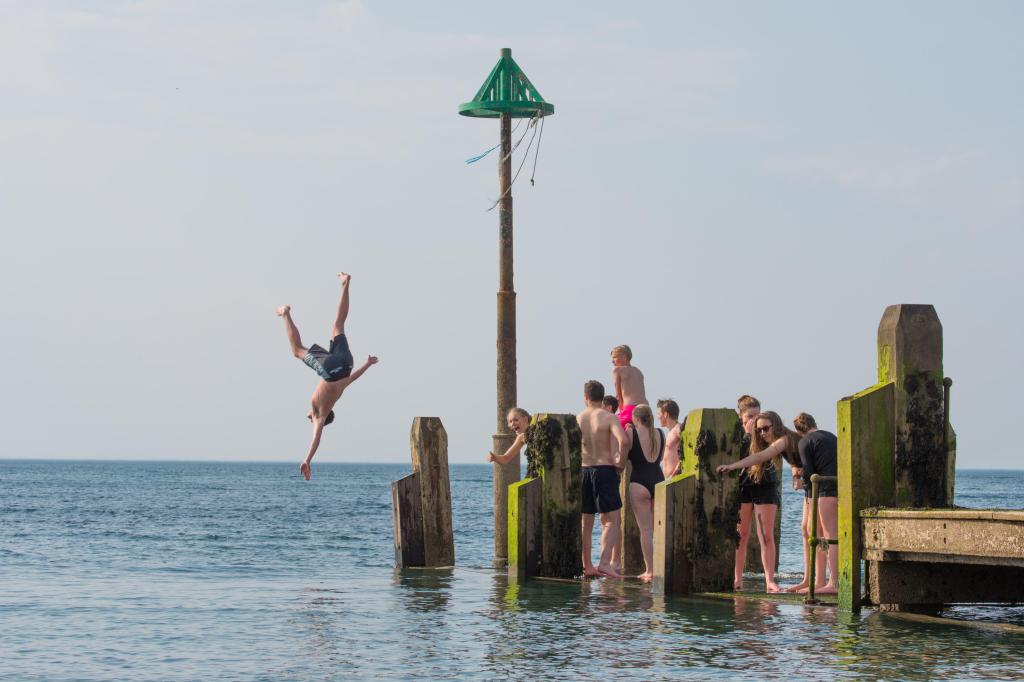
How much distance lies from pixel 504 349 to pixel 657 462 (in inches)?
118

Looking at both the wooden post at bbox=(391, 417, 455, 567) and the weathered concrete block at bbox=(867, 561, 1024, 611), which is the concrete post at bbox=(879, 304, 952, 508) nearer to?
Answer: the weathered concrete block at bbox=(867, 561, 1024, 611)

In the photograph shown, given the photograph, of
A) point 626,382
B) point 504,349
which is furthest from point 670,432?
point 504,349

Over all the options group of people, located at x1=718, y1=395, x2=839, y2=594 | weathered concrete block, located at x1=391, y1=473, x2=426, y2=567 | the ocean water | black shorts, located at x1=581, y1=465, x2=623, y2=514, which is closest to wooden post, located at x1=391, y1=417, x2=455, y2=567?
weathered concrete block, located at x1=391, y1=473, x2=426, y2=567

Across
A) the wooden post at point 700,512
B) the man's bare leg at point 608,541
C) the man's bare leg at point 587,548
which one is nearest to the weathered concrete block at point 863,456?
the wooden post at point 700,512

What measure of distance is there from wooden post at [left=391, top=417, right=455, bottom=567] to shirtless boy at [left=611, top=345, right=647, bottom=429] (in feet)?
8.97

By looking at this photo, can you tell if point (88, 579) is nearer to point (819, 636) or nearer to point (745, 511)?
point (745, 511)

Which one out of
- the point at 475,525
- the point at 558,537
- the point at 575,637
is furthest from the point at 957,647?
the point at 475,525

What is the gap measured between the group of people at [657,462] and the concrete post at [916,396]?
0.88 meters

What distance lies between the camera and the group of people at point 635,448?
1324 cm

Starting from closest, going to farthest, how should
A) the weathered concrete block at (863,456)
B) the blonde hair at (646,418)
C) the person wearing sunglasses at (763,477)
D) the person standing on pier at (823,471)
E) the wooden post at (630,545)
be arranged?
1. the weathered concrete block at (863,456)
2. the person standing on pier at (823,471)
3. the person wearing sunglasses at (763,477)
4. the blonde hair at (646,418)
5. the wooden post at (630,545)

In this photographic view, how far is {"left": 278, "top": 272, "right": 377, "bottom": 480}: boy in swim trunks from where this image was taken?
Answer: 15.0 m

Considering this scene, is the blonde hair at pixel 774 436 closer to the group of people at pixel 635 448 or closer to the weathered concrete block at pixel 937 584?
the group of people at pixel 635 448

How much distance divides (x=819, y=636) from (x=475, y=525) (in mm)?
30529

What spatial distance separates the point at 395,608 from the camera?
1450 centimetres
